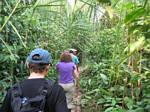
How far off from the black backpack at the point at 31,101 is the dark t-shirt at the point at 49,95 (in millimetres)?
31

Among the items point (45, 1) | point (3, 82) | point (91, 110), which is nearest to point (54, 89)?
point (45, 1)

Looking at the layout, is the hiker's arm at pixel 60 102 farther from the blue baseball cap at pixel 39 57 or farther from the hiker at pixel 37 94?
the blue baseball cap at pixel 39 57

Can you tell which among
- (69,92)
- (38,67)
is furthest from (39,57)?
(69,92)

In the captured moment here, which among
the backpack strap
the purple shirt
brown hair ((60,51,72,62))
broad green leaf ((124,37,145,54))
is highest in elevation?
broad green leaf ((124,37,145,54))

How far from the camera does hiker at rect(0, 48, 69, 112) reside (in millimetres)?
2453

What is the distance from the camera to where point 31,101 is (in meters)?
2.46

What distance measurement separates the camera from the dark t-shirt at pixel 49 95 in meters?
2.48

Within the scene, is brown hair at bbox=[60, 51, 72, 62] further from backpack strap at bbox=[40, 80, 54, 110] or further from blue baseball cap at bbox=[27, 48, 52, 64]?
backpack strap at bbox=[40, 80, 54, 110]

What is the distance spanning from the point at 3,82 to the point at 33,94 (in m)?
2.23

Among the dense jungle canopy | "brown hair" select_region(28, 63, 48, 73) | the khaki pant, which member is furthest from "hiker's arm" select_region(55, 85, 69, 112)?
the khaki pant

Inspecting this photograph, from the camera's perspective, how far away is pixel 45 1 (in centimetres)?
188

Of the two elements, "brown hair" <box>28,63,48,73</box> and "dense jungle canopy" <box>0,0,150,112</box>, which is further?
"dense jungle canopy" <box>0,0,150,112</box>

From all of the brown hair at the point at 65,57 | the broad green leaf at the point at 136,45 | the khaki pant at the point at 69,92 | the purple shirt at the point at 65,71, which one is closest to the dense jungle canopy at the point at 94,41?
the broad green leaf at the point at 136,45

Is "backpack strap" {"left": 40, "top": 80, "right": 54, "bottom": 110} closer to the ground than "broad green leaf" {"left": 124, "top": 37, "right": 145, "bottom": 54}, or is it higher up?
closer to the ground
